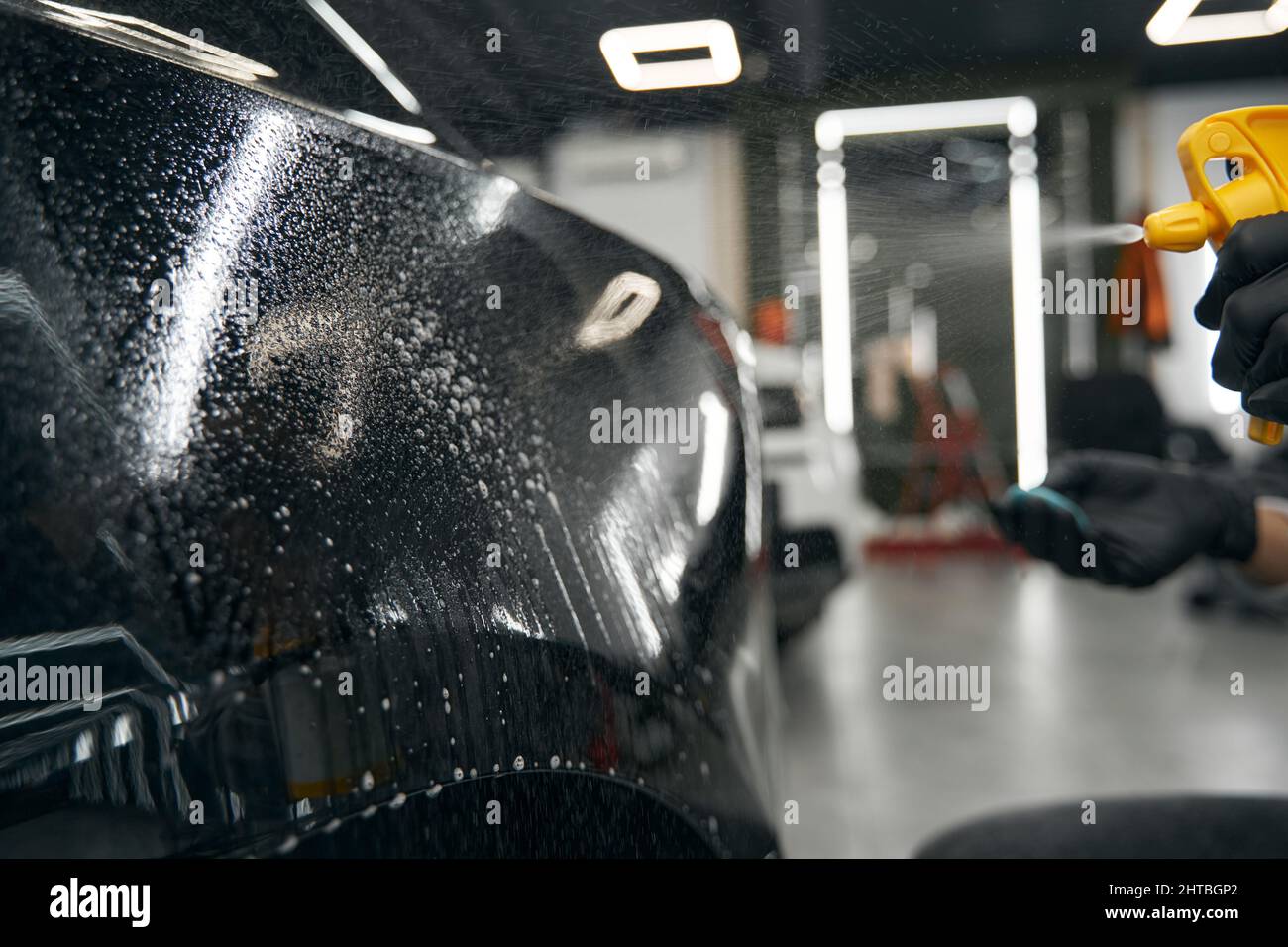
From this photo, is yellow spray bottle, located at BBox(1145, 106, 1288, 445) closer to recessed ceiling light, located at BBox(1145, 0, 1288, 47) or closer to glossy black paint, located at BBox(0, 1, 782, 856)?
recessed ceiling light, located at BBox(1145, 0, 1288, 47)

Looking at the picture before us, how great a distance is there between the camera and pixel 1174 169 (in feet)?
1.49

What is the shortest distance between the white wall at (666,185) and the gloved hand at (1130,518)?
8.9 inches

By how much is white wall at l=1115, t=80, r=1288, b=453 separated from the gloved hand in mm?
90

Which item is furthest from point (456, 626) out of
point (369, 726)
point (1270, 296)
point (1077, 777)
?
point (1077, 777)

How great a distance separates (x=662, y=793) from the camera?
36cm

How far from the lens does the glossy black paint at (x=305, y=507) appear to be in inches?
10.3

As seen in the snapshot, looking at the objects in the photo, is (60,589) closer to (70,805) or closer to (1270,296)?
(70,805)

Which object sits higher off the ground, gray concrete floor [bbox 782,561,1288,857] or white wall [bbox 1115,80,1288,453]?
white wall [bbox 1115,80,1288,453]

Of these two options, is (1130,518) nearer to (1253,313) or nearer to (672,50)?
(1253,313)

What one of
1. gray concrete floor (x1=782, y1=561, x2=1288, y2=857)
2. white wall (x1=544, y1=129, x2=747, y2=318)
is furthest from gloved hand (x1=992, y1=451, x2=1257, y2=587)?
gray concrete floor (x1=782, y1=561, x2=1288, y2=857)

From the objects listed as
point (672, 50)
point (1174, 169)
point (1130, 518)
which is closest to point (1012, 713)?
point (1130, 518)

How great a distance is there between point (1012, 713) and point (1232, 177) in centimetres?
190

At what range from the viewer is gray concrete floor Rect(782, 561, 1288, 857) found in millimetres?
1684
